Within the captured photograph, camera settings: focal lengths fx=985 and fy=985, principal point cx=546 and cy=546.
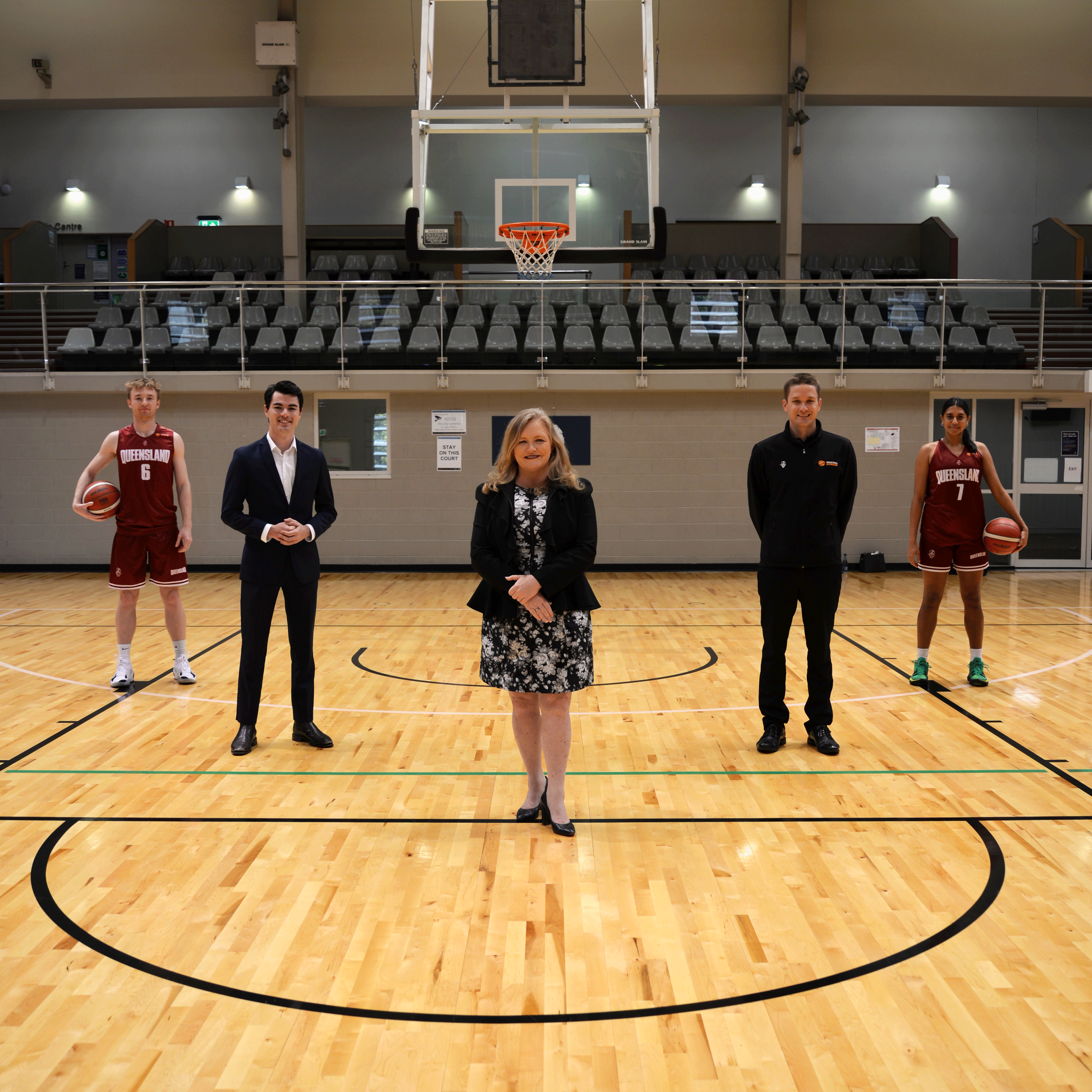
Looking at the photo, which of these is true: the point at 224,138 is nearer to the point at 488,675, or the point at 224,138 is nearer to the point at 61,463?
the point at 61,463

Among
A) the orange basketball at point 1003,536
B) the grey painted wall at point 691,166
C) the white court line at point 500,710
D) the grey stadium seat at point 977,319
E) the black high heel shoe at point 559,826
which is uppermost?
the grey painted wall at point 691,166

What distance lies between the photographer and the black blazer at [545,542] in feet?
11.9

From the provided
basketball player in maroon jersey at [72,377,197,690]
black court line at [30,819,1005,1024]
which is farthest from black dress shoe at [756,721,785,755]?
basketball player in maroon jersey at [72,377,197,690]

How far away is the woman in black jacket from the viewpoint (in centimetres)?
361

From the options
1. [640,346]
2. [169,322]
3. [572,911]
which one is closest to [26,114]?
[169,322]

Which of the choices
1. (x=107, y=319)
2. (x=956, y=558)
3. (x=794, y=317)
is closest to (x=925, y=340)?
(x=794, y=317)

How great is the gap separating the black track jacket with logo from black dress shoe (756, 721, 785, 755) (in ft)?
2.70

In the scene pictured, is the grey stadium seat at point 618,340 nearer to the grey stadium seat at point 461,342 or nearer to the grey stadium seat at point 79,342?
the grey stadium seat at point 461,342

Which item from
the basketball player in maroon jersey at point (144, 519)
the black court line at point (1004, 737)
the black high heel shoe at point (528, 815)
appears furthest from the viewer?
the basketball player in maroon jersey at point (144, 519)

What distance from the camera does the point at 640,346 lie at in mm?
12086

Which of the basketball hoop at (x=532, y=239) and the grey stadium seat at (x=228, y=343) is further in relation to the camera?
the grey stadium seat at (x=228, y=343)

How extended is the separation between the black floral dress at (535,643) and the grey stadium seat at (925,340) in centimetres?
985

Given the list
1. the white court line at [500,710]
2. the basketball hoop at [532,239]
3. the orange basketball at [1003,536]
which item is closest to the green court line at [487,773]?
the white court line at [500,710]

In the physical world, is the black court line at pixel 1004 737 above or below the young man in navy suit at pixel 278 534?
below
